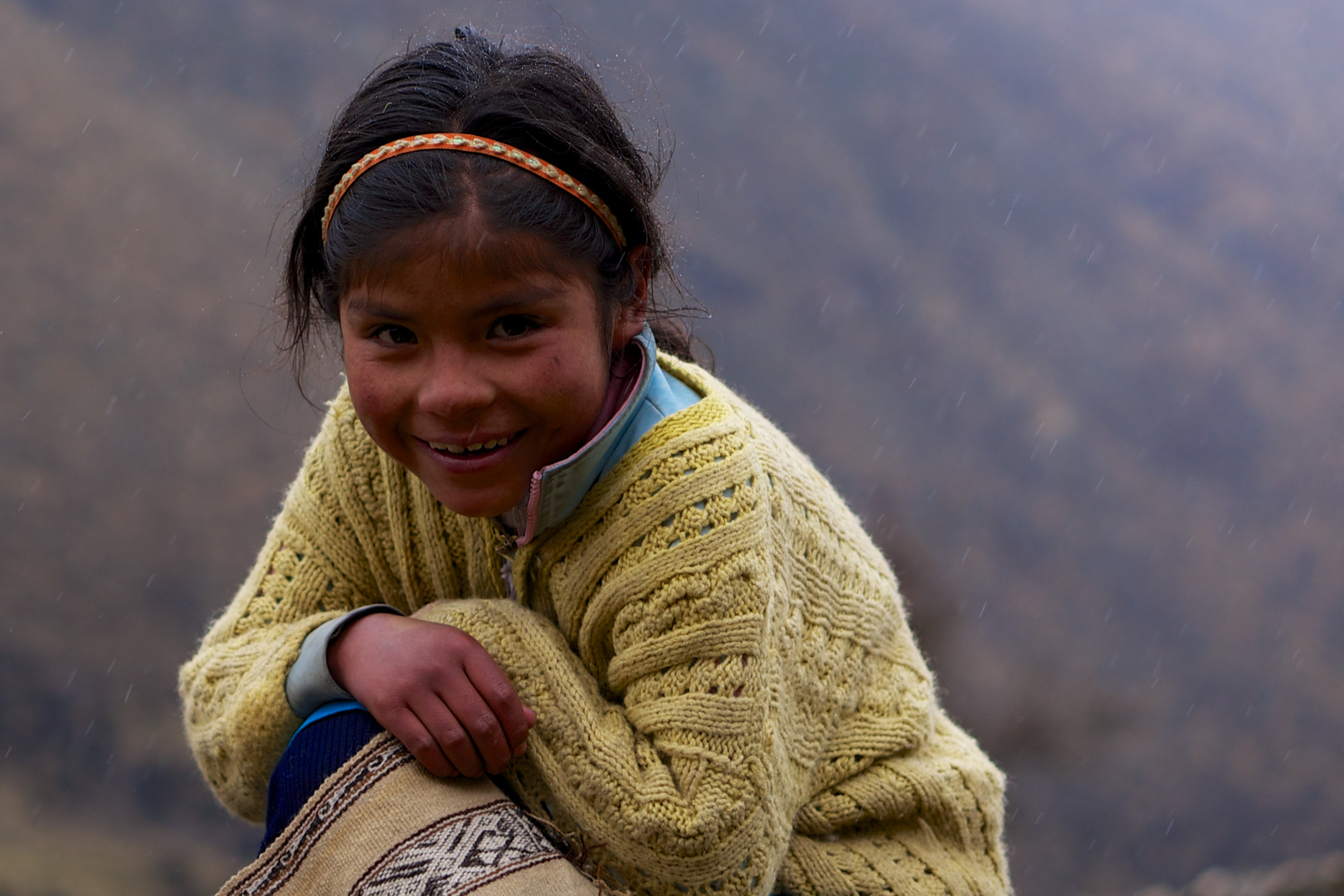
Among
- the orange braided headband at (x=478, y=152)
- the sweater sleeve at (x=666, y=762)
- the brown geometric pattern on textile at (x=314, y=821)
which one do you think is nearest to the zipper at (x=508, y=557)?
the sweater sleeve at (x=666, y=762)

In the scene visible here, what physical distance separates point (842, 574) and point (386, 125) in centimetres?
64

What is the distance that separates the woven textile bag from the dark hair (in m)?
0.45

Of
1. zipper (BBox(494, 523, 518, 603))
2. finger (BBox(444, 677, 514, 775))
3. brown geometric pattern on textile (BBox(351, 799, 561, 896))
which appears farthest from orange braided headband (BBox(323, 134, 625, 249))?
brown geometric pattern on textile (BBox(351, 799, 561, 896))

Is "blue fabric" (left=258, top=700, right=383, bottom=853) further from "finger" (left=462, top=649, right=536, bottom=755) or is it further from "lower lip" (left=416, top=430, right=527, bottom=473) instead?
"lower lip" (left=416, top=430, right=527, bottom=473)

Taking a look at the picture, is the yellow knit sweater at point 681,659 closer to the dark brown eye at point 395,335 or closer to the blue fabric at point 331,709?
the blue fabric at point 331,709

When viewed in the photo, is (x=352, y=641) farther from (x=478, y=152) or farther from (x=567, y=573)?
(x=478, y=152)

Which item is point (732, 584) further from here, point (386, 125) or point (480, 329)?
point (386, 125)

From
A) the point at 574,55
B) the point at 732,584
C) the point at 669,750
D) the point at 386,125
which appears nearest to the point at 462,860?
the point at 669,750

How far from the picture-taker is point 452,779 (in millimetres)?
1082

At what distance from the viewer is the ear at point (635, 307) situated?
1.18 metres

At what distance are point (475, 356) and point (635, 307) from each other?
8.3 inches

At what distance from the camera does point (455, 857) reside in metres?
1.02

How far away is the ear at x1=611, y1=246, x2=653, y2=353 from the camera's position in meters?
1.18

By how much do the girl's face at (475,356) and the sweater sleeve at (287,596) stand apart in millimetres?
204
